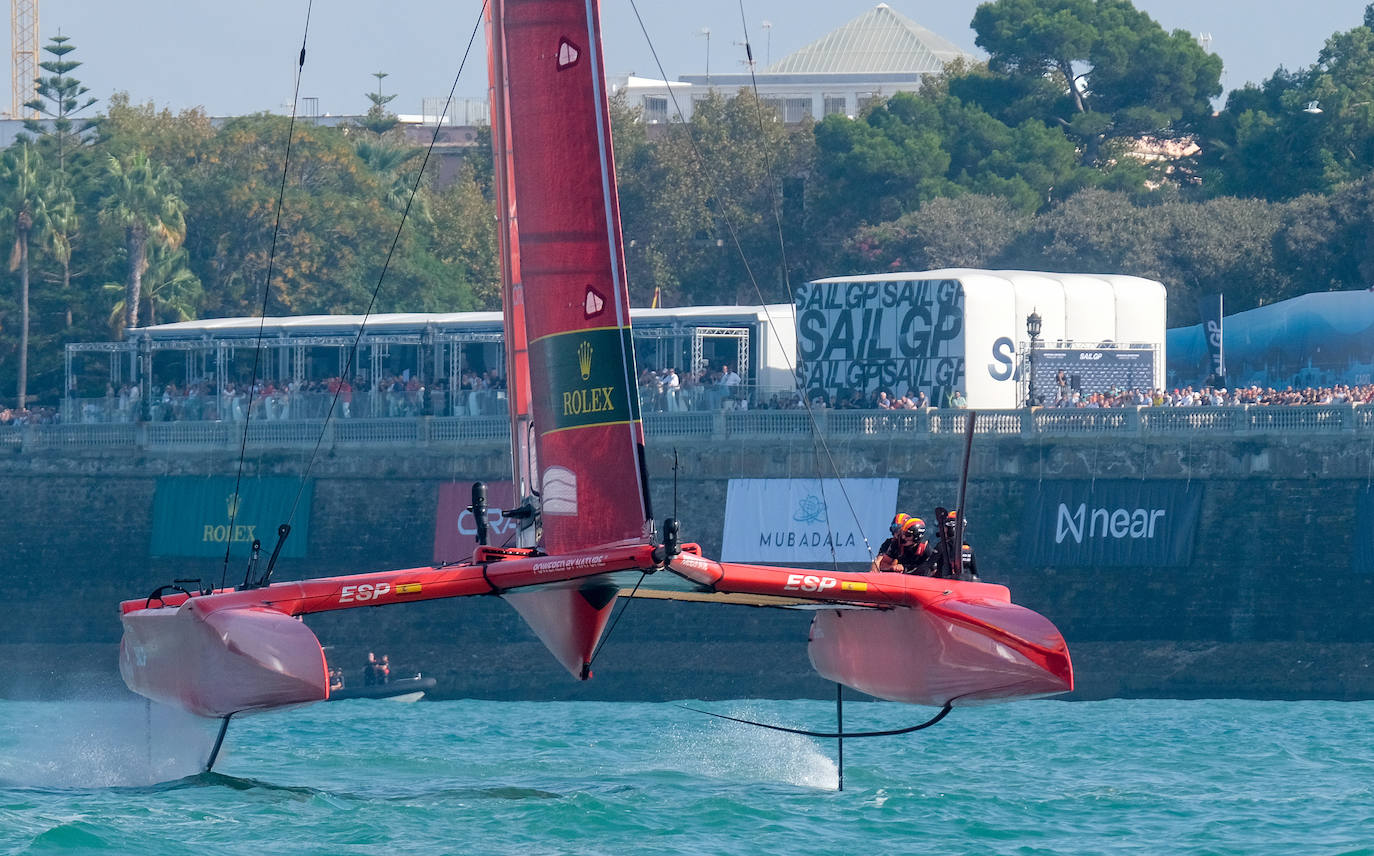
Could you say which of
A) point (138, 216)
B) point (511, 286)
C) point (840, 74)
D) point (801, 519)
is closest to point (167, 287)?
point (138, 216)

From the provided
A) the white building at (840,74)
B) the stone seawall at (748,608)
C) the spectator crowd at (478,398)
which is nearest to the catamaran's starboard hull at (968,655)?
the stone seawall at (748,608)

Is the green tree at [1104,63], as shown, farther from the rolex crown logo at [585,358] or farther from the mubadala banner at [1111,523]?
the rolex crown logo at [585,358]

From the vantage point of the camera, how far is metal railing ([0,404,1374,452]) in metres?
36.2

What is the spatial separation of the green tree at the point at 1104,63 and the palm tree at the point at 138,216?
24764 mm

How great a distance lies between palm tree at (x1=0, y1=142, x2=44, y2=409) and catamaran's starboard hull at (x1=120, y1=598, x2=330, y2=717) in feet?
126

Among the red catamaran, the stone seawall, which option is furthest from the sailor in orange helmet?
the stone seawall

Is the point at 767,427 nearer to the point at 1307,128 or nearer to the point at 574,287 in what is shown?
the point at 574,287

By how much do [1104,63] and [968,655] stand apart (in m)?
49.9

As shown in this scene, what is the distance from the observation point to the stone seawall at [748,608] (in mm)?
35344

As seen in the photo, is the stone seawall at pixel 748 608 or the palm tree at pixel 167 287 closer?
the stone seawall at pixel 748 608

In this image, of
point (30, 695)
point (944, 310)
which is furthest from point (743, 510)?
Answer: point (30, 695)

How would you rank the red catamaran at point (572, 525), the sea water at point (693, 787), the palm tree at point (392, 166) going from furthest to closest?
1. the palm tree at point (392, 166)
2. the sea water at point (693, 787)
3. the red catamaran at point (572, 525)

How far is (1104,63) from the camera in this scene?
6500 cm

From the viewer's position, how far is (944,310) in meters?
41.1
